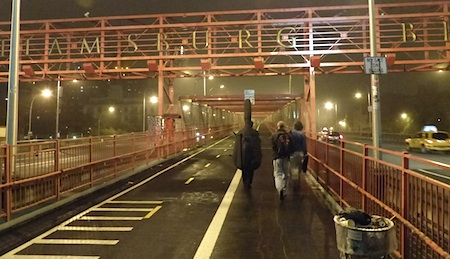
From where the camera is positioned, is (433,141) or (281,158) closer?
(281,158)

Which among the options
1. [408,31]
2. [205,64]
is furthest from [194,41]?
[408,31]

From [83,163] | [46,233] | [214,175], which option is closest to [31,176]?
[46,233]

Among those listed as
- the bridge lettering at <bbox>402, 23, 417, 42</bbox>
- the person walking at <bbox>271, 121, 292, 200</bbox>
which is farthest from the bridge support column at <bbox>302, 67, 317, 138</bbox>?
the person walking at <bbox>271, 121, 292, 200</bbox>

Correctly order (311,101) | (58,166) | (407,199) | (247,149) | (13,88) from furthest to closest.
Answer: (311,101)
(247,149)
(13,88)
(58,166)
(407,199)

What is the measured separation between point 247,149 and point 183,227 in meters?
4.37

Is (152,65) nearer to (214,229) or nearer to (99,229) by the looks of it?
(99,229)

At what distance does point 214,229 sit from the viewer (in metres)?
7.72

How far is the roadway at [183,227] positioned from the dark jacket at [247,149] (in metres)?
0.84

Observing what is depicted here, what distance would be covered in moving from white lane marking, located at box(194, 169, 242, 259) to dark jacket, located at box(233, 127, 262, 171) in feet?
3.05

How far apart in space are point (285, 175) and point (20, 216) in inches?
241

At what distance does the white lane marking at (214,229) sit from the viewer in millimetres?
6262

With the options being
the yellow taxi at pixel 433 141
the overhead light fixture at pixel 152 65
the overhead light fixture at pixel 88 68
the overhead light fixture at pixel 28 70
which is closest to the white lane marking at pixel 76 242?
the overhead light fixture at pixel 152 65

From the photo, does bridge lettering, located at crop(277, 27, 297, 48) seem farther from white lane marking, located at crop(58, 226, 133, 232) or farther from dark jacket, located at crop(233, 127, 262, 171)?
white lane marking, located at crop(58, 226, 133, 232)

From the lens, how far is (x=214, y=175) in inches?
635
